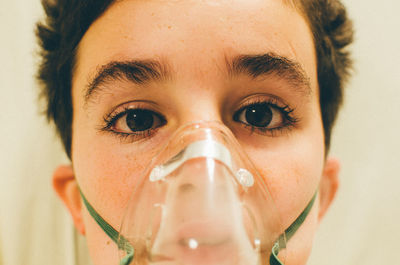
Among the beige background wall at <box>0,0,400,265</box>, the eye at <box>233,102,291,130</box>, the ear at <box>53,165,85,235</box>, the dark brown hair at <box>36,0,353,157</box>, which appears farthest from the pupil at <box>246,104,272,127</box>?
the beige background wall at <box>0,0,400,265</box>

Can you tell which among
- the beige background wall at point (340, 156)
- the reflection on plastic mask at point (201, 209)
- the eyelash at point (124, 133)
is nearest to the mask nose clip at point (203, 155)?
the reflection on plastic mask at point (201, 209)

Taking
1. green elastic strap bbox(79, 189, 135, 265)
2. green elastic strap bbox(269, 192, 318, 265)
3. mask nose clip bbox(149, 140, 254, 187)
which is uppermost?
mask nose clip bbox(149, 140, 254, 187)

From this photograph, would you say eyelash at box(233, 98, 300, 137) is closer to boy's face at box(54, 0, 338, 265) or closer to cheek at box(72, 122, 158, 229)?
boy's face at box(54, 0, 338, 265)

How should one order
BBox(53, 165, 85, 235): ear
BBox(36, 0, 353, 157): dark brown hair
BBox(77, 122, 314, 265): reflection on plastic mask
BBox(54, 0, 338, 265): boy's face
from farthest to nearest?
BBox(53, 165, 85, 235): ear → BBox(36, 0, 353, 157): dark brown hair → BBox(54, 0, 338, 265): boy's face → BBox(77, 122, 314, 265): reflection on plastic mask

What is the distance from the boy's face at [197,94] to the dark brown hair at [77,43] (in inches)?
1.7

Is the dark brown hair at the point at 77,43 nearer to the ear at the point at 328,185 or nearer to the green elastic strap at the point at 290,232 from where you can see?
the ear at the point at 328,185

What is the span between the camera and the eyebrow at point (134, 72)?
704 mm

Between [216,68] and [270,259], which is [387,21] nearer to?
[216,68]

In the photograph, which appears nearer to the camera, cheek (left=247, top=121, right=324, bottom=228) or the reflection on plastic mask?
the reflection on plastic mask

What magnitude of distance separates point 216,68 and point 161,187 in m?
0.25

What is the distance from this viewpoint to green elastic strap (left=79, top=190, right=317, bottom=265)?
68cm

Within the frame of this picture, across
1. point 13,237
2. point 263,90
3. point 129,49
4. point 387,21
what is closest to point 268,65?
point 263,90

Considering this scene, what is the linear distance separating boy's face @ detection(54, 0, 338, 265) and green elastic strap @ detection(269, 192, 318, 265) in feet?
0.05

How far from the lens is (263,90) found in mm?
752
